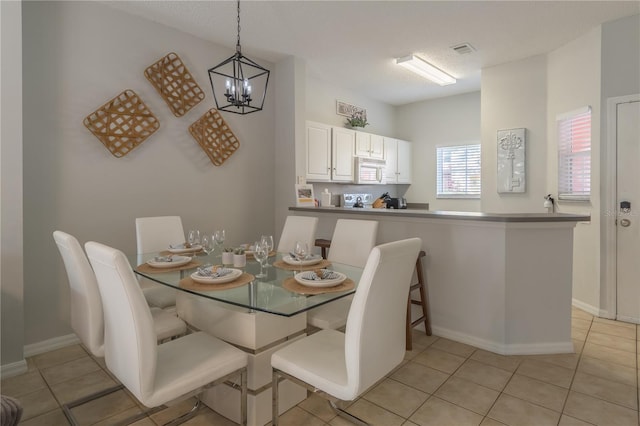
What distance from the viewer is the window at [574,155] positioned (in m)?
3.52

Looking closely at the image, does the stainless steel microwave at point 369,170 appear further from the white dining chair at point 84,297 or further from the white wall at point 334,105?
the white dining chair at point 84,297

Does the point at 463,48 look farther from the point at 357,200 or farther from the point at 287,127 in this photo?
the point at 357,200

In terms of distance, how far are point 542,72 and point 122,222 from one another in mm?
4733

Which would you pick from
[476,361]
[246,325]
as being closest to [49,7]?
[246,325]

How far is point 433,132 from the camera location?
5996 mm

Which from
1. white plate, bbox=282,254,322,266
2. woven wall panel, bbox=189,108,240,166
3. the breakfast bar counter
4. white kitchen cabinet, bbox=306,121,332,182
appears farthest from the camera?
white kitchen cabinet, bbox=306,121,332,182

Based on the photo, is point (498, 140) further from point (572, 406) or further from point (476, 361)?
point (572, 406)

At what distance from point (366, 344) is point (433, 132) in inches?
207

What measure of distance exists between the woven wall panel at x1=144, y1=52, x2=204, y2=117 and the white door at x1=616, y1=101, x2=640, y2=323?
13.2 feet

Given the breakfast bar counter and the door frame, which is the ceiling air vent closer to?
the door frame

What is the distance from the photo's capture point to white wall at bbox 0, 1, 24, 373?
7.62 ft

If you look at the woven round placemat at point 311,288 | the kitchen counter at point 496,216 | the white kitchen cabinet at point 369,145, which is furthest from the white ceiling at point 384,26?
the woven round placemat at point 311,288

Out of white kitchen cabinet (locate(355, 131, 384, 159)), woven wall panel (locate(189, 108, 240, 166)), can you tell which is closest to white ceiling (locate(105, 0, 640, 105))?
woven wall panel (locate(189, 108, 240, 166))

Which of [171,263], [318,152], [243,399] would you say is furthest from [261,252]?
[318,152]
